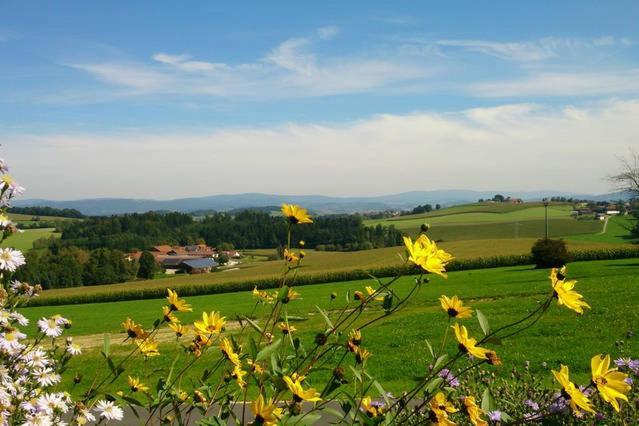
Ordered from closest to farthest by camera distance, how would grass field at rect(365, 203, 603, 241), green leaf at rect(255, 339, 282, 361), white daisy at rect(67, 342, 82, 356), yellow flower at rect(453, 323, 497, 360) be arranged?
yellow flower at rect(453, 323, 497, 360)
green leaf at rect(255, 339, 282, 361)
white daisy at rect(67, 342, 82, 356)
grass field at rect(365, 203, 603, 241)

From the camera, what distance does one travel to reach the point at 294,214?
2264 mm

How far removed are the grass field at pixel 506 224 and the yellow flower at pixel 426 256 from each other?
57.5m

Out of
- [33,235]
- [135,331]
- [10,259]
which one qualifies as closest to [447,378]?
[135,331]

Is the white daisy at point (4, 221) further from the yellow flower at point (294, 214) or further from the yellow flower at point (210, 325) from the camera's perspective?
the yellow flower at point (294, 214)

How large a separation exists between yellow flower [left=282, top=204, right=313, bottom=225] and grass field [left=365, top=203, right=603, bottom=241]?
57.2m

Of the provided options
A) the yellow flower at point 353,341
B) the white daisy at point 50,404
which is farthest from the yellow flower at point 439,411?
the white daisy at point 50,404

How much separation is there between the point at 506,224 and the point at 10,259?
269 ft

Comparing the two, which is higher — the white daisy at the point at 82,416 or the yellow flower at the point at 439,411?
the yellow flower at the point at 439,411

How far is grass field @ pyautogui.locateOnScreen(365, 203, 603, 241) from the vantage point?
68.6 metres

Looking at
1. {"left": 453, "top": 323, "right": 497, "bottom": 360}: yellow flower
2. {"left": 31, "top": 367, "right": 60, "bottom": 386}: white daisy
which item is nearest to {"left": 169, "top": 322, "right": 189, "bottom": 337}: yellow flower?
{"left": 31, "top": 367, "right": 60, "bottom": 386}: white daisy

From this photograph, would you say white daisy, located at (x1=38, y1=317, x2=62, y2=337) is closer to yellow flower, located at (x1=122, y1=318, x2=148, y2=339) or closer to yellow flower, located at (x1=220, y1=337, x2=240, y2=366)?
yellow flower, located at (x1=122, y1=318, x2=148, y2=339)

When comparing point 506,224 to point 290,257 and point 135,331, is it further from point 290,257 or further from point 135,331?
point 135,331

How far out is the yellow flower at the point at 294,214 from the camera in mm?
2232

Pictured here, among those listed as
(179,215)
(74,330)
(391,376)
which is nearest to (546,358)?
(391,376)
